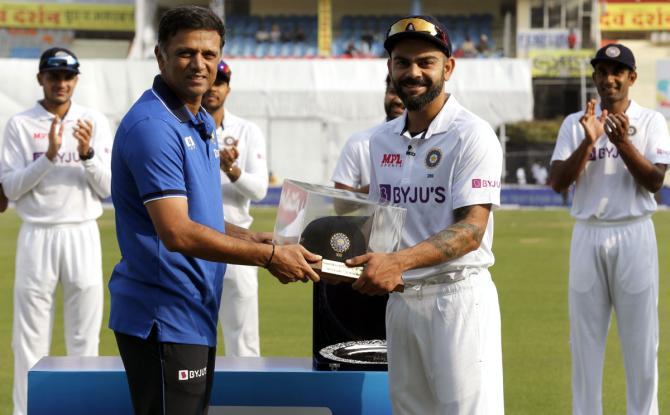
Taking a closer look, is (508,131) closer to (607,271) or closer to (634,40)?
(634,40)

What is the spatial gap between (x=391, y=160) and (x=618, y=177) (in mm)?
2425

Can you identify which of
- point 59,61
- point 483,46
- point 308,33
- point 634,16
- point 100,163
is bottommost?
point 100,163

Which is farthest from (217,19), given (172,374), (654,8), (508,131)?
(654,8)

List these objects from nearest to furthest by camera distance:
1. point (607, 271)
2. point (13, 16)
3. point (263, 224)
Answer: point (607, 271) → point (263, 224) → point (13, 16)

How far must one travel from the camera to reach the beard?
3.61 metres

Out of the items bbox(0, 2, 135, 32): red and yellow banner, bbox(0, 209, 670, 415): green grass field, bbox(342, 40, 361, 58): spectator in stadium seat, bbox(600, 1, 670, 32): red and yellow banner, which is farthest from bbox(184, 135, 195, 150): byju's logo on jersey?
bbox(0, 2, 135, 32): red and yellow banner

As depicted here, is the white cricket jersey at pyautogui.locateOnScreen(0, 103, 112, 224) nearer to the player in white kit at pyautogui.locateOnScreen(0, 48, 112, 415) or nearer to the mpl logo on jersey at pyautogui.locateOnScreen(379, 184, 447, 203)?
the player in white kit at pyautogui.locateOnScreen(0, 48, 112, 415)

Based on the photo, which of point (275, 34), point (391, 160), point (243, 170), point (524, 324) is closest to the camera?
point (391, 160)

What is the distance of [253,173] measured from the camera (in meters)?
6.44

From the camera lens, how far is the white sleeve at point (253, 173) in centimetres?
625

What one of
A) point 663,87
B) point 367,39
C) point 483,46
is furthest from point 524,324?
point 367,39

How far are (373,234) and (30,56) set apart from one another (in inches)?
1334

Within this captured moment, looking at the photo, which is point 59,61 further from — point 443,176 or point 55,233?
point 443,176

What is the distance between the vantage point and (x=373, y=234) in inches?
140
